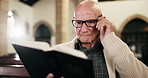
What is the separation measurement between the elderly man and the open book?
20.2 inches

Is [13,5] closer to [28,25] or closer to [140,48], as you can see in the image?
[28,25]

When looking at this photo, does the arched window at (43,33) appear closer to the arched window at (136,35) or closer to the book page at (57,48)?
the arched window at (136,35)

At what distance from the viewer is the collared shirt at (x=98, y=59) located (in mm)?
1623

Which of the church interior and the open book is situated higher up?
the church interior

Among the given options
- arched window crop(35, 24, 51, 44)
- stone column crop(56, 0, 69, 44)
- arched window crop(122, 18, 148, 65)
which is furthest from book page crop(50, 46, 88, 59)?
arched window crop(35, 24, 51, 44)

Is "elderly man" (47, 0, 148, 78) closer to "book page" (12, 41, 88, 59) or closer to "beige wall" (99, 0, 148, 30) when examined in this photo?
"book page" (12, 41, 88, 59)

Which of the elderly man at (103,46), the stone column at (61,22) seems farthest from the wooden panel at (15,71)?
the stone column at (61,22)

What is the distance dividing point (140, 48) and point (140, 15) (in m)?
1.93

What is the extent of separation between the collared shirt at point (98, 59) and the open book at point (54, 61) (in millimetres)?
506

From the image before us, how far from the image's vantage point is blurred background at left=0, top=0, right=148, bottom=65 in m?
9.87

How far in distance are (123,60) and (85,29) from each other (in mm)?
394

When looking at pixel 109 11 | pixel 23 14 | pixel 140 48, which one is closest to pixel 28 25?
pixel 23 14

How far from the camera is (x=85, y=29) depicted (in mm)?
1651

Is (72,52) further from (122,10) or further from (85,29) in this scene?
(122,10)
